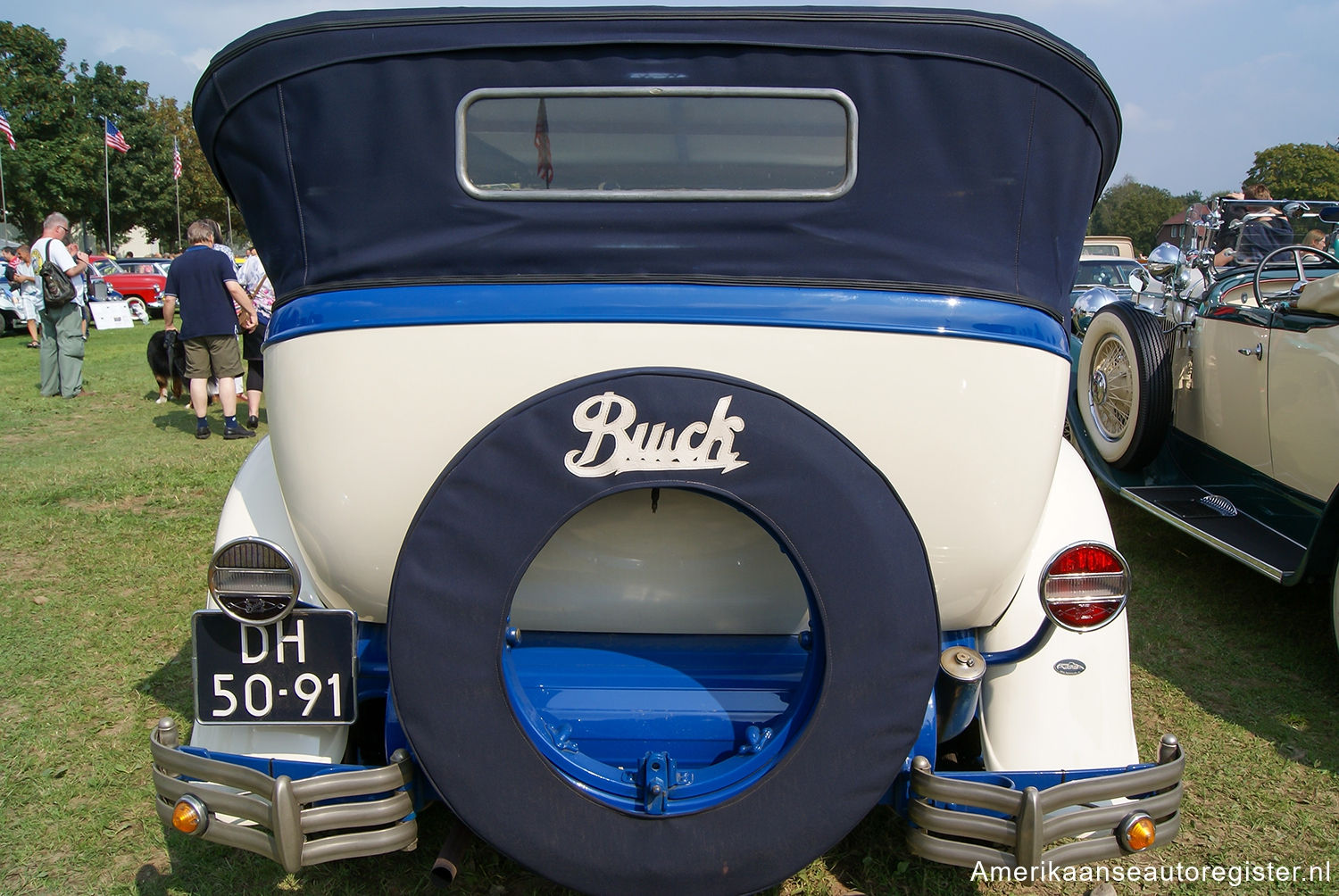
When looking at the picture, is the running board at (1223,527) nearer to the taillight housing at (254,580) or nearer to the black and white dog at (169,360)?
the taillight housing at (254,580)

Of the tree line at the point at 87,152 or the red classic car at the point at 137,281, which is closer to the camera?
the red classic car at the point at 137,281

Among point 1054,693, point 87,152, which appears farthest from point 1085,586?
point 87,152

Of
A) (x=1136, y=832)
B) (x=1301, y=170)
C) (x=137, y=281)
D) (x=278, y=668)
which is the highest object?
(x=1301, y=170)

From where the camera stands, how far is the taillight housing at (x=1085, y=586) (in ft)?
6.71

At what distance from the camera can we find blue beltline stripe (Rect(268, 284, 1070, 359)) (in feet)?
6.23

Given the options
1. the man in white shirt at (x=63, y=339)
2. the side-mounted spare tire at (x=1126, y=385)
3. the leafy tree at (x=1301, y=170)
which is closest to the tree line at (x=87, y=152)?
the man in white shirt at (x=63, y=339)

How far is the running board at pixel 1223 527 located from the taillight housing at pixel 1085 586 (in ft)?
7.03

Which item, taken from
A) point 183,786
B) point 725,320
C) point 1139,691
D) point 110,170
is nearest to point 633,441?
point 725,320

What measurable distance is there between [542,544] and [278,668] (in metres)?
0.77

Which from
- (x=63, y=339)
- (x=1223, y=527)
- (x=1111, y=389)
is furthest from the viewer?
(x=63, y=339)

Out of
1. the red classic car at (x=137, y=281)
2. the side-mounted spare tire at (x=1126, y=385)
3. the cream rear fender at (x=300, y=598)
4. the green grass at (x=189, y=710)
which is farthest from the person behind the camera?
the red classic car at (x=137, y=281)

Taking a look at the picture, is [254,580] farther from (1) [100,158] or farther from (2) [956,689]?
(1) [100,158]

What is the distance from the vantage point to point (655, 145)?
1.95 meters

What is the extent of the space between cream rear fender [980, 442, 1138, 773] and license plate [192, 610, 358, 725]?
159 centimetres
